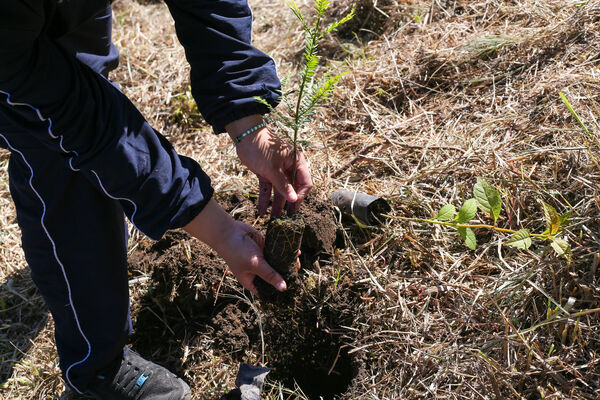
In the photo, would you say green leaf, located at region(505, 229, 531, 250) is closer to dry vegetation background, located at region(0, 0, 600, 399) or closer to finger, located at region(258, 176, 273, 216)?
dry vegetation background, located at region(0, 0, 600, 399)

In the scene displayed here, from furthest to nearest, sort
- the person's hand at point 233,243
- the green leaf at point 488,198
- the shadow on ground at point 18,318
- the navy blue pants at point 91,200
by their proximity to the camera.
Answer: the shadow on ground at point 18,318 < the green leaf at point 488,198 < the person's hand at point 233,243 < the navy blue pants at point 91,200

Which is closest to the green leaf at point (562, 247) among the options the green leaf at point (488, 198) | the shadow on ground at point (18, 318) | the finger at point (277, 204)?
the green leaf at point (488, 198)

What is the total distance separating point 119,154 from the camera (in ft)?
5.33

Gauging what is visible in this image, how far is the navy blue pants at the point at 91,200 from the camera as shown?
165cm

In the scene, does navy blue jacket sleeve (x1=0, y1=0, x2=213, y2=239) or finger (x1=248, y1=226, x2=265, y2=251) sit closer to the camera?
navy blue jacket sleeve (x1=0, y1=0, x2=213, y2=239)

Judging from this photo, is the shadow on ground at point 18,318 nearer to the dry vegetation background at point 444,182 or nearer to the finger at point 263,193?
the dry vegetation background at point 444,182

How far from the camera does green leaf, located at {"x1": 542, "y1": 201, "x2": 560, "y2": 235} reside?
74.0 inches

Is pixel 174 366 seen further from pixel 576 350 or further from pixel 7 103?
pixel 576 350

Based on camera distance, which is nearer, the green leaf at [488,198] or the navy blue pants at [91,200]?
the navy blue pants at [91,200]

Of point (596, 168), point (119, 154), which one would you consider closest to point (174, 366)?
point (119, 154)

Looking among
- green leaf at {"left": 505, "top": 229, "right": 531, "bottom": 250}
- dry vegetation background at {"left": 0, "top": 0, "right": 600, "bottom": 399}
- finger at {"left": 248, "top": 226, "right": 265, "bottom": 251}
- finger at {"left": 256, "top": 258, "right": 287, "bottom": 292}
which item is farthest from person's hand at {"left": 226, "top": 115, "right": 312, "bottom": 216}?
green leaf at {"left": 505, "top": 229, "right": 531, "bottom": 250}

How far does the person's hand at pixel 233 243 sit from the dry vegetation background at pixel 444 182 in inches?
16.7

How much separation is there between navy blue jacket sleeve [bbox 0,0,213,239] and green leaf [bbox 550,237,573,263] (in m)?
1.25

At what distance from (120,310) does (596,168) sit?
2051 mm
